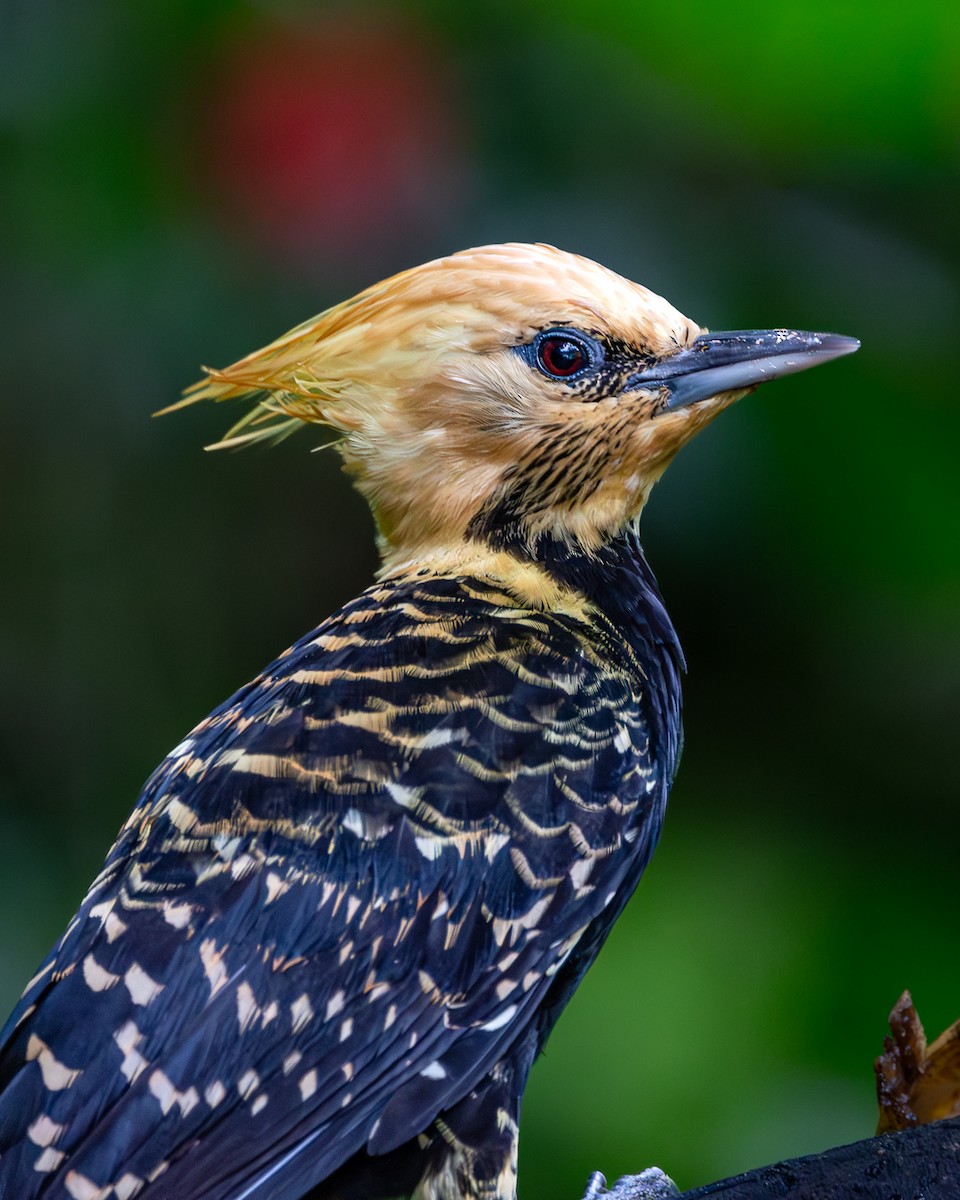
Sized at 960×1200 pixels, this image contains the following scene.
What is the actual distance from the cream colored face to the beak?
0.5 inches

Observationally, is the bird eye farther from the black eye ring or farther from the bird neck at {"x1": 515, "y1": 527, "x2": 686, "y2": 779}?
the bird neck at {"x1": 515, "y1": 527, "x2": 686, "y2": 779}

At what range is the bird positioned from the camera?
143 centimetres

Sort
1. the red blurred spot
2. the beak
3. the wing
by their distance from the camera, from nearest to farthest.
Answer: the wing
the beak
the red blurred spot

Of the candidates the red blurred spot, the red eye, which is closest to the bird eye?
the red eye

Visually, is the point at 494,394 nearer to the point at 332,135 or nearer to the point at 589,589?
the point at 589,589

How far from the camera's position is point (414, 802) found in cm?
155

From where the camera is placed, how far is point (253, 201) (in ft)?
8.46

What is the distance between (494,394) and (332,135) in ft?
3.31

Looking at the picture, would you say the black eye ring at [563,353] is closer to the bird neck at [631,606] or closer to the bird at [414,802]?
the bird at [414,802]

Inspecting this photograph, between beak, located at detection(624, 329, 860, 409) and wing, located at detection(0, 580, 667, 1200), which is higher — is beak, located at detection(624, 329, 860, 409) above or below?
above

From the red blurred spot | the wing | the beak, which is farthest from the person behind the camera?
the red blurred spot

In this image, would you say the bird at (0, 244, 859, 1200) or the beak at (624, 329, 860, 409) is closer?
the bird at (0, 244, 859, 1200)

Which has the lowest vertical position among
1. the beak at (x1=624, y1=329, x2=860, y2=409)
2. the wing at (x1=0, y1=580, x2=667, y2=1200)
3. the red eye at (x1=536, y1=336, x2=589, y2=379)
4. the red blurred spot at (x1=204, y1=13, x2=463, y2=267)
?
the wing at (x1=0, y1=580, x2=667, y2=1200)

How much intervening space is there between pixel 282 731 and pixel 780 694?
5.02 feet
